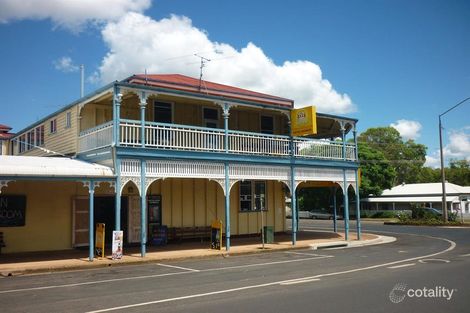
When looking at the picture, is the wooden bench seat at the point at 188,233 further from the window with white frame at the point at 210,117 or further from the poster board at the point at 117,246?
the poster board at the point at 117,246

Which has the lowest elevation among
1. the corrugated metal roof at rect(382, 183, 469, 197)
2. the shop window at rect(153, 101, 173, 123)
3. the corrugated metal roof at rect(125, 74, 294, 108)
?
the corrugated metal roof at rect(382, 183, 469, 197)

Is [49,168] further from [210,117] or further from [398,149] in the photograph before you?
[398,149]

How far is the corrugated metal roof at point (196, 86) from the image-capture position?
902 inches

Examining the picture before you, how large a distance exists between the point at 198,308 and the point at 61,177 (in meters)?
8.80

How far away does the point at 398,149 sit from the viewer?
87.6 meters

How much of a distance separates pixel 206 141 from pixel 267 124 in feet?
22.1

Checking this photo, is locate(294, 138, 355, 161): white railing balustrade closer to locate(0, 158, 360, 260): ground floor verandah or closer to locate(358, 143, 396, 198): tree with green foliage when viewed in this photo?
locate(0, 158, 360, 260): ground floor verandah

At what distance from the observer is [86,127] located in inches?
796

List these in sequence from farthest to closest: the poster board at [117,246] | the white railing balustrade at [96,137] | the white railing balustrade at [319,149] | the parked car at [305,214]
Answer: the parked car at [305,214] < the white railing balustrade at [319,149] < the white railing balustrade at [96,137] < the poster board at [117,246]

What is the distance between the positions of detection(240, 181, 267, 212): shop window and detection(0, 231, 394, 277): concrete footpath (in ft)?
6.30

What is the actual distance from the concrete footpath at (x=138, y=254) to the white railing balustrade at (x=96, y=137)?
404cm

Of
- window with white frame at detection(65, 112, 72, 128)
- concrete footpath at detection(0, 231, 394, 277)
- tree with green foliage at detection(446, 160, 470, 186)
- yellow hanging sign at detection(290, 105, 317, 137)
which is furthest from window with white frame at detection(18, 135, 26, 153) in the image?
tree with green foliage at detection(446, 160, 470, 186)

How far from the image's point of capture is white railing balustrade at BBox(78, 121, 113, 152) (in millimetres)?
17339

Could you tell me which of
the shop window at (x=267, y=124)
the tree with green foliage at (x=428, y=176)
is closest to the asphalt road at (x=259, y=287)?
the shop window at (x=267, y=124)
